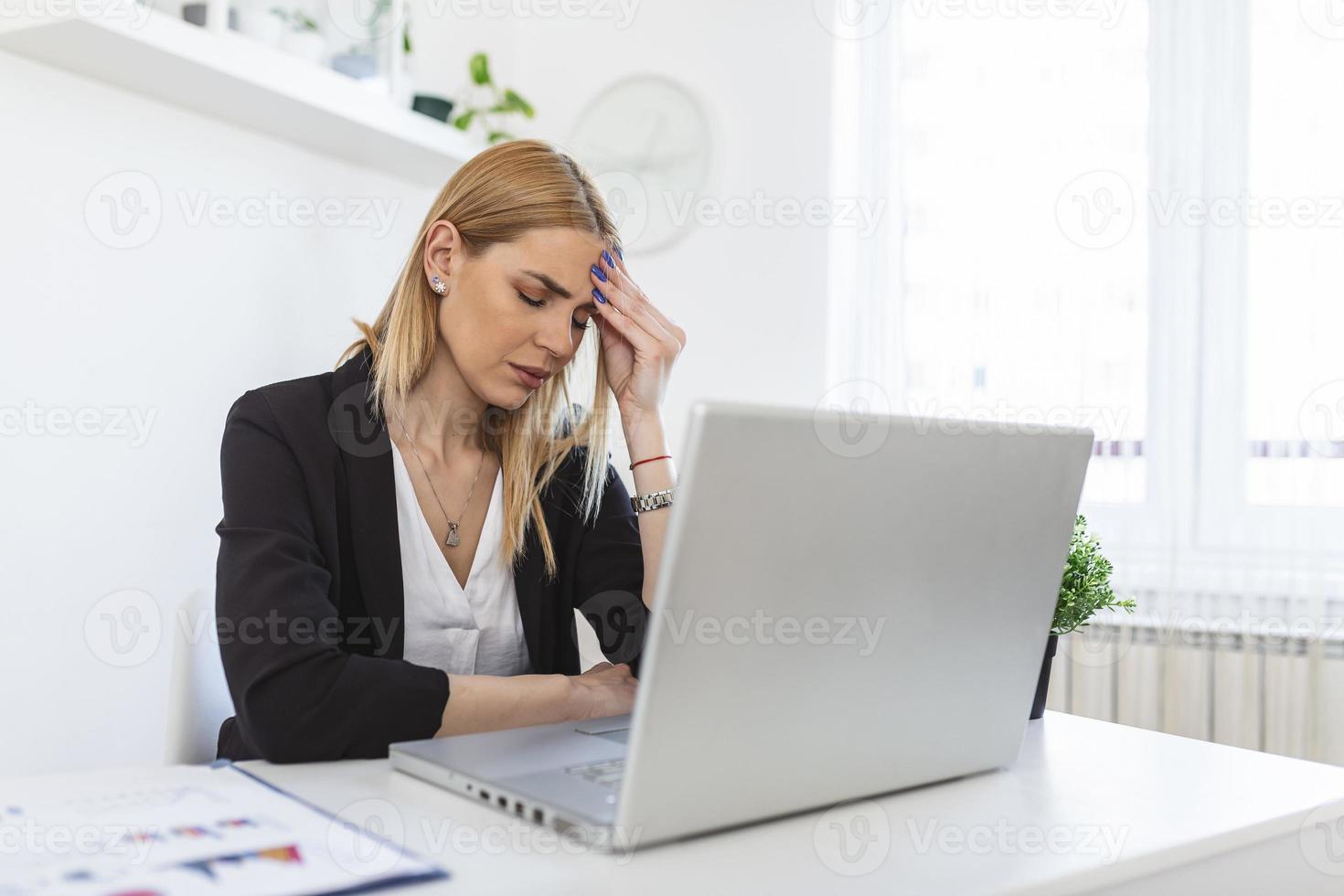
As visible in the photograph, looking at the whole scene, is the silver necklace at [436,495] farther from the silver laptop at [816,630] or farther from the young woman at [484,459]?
the silver laptop at [816,630]

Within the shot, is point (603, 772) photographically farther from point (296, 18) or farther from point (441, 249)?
point (296, 18)

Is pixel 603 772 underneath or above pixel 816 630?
underneath

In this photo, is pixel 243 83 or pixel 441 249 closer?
pixel 441 249

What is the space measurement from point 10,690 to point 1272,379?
2.38 metres

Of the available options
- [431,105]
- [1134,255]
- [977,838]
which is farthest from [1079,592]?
[431,105]

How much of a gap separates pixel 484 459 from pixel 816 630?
2.81 ft

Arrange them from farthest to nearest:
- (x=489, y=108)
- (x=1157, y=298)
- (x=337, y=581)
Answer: (x=489, y=108) → (x=1157, y=298) → (x=337, y=581)

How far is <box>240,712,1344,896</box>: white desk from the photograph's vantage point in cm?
61

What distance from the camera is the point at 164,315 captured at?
198cm

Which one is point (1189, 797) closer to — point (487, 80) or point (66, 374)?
point (66, 374)

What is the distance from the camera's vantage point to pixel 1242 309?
7.34ft

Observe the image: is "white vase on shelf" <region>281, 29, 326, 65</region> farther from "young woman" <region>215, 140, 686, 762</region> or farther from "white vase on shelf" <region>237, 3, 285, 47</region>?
"young woman" <region>215, 140, 686, 762</region>

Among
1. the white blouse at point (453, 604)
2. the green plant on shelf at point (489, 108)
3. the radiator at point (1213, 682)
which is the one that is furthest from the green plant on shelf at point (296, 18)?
the radiator at point (1213, 682)

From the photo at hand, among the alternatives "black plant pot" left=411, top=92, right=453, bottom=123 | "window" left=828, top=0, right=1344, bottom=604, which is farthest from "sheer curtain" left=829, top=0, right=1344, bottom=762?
"black plant pot" left=411, top=92, right=453, bottom=123
